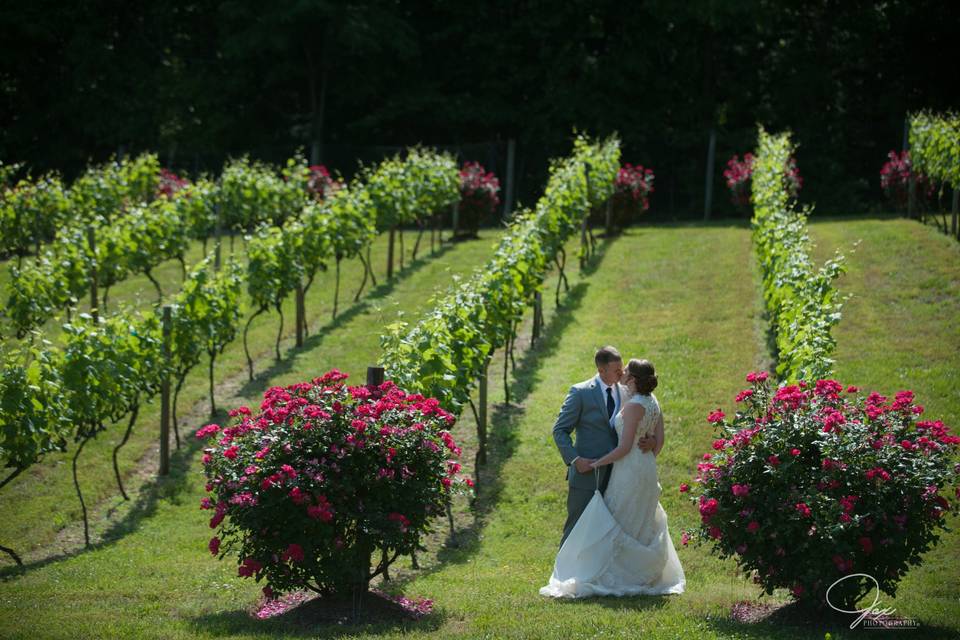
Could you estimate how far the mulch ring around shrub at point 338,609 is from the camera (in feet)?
23.3

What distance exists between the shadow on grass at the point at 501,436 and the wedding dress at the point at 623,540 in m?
1.35

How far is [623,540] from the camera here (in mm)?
7590

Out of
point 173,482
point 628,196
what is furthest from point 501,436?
point 628,196

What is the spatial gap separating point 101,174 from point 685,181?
48.2 feet

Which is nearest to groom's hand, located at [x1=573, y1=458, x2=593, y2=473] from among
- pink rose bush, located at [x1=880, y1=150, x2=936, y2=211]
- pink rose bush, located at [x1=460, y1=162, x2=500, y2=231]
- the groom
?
the groom

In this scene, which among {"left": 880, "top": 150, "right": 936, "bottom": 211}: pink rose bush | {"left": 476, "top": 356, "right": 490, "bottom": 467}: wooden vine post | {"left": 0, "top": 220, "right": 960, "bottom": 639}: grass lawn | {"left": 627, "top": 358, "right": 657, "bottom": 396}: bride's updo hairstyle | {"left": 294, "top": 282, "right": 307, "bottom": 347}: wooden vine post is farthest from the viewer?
{"left": 880, "top": 150, "right": 936, "bottom": 211}: pink rose bush

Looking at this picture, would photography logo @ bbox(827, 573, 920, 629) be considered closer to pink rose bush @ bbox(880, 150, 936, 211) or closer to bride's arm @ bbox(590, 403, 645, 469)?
bride's arm @ bbox(590, 403, 645, 469)

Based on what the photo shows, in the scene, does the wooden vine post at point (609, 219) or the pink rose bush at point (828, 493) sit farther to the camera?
the wooden vine post at point (609, 219)

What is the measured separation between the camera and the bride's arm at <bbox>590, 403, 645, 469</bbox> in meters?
7.55

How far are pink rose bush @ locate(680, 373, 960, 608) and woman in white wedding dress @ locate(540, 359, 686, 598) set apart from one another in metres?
0.65

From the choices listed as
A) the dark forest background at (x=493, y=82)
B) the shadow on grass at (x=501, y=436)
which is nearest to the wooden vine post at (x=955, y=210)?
the shadow on grass at (x=501, y=436)

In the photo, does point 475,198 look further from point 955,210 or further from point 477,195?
point 955,210

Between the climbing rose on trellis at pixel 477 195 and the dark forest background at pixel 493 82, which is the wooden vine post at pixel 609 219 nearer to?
the climbing rose on trellis at pixel 477 195

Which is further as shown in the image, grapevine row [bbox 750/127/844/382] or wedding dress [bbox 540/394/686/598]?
grapevine row [bbox 750/127/844/382]
